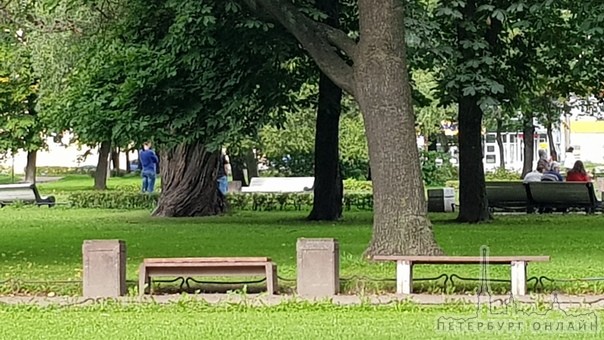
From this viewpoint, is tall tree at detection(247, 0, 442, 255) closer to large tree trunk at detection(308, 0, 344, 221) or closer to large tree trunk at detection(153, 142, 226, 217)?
large tree trunk at detection(308, 0, 344, 221)

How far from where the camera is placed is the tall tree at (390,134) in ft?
56.8

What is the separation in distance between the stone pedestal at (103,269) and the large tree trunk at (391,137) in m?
4.22

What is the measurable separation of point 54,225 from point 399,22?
1273 cm

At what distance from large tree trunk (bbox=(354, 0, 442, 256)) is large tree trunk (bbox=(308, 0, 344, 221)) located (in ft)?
33.0

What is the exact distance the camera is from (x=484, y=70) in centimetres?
2523

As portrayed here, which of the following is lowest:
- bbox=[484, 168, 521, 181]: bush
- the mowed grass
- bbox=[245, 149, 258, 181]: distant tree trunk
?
the mowed grass

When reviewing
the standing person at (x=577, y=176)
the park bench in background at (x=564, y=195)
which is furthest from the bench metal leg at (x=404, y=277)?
the standing person at (x=577, y=176)

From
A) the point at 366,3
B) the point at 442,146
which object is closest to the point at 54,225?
the point at 366,3

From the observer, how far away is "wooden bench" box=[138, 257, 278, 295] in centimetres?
1425

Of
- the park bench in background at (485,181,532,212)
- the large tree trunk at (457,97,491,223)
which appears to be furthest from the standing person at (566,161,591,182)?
the large tree trunk at (457,97,491,223)

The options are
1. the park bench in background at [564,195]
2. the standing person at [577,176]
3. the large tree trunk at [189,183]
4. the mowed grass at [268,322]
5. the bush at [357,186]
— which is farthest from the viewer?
the bush at [357,186]

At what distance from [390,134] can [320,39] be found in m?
2.39

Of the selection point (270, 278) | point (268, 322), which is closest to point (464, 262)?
point (270, 278)

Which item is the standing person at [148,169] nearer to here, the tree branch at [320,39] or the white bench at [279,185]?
the white bench at [279,185]
